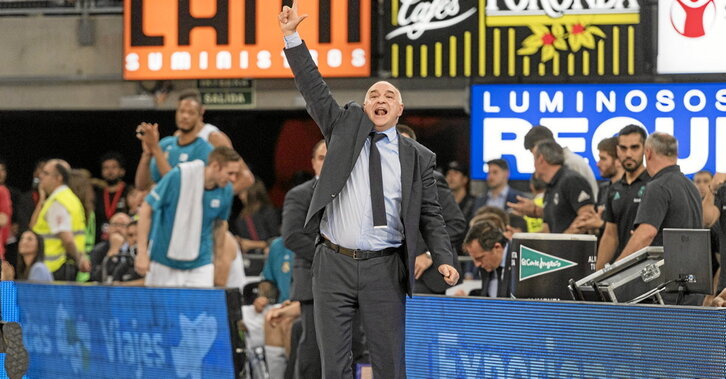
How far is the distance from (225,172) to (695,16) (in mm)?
3657

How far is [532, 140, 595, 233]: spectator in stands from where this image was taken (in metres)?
8.91

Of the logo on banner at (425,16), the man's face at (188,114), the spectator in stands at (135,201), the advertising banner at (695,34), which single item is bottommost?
the spectator in stands at (135,201)

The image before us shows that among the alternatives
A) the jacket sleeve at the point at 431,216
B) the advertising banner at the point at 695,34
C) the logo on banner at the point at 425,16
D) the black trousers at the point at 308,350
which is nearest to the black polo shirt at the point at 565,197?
the advertising banner at the point at 695,34

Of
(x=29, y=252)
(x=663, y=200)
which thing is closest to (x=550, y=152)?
(x=663, y=200)

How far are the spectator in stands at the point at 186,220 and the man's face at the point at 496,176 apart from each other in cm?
253

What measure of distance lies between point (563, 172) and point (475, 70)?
1.18 m

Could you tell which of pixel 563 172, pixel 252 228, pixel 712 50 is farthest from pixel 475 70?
pixel 252 228

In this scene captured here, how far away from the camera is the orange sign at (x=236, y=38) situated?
1188cm

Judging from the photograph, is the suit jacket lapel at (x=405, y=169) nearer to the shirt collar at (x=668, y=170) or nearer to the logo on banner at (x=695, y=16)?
the shirt collar at (x=668, y=170)

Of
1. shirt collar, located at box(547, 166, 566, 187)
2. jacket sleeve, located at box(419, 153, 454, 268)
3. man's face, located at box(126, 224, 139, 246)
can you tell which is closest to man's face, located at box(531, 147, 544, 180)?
shirt collar, located at box(547, 166, 566, 187)

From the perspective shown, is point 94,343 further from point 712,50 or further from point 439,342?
point 712,50

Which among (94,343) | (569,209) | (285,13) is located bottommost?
(94,343)

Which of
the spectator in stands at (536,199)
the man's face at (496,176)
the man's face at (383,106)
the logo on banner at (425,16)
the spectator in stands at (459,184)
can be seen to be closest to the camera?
the man's face at (383,106)

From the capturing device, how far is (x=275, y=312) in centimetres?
855
